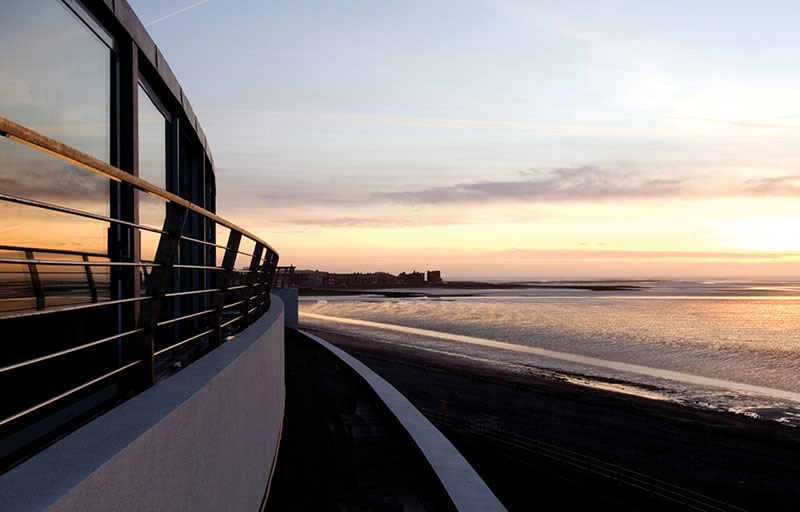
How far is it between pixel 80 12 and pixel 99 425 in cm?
287

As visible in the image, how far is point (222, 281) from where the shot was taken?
12.5 ft

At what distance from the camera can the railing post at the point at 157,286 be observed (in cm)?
246

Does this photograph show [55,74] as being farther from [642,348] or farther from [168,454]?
[642,348]

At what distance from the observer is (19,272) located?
132 inches

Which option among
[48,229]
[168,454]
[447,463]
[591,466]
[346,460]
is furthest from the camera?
[591,466]

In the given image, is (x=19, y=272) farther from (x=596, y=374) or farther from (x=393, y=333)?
(x=393, y=333)

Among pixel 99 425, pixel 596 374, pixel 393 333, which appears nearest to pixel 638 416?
pixel 596 374

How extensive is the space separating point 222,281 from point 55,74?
1.53 m

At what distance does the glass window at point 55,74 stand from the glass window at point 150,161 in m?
1.17

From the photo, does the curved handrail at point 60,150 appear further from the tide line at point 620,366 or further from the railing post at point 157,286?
the tide line at point 620,366

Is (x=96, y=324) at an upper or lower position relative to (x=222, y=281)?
lower

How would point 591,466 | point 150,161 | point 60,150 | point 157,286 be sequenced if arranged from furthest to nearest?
point 591,466, point 150,161, point 157,286, point 60,150

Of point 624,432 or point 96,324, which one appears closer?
point 96,324

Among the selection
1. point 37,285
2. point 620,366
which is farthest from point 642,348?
point 37,285
